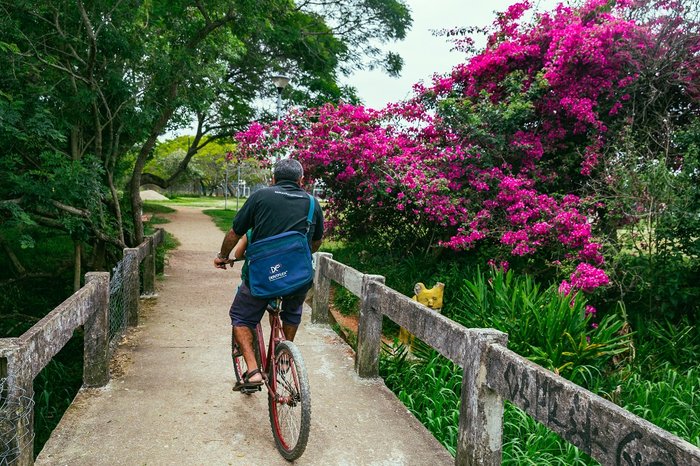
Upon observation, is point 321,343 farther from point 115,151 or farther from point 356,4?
point 356,4

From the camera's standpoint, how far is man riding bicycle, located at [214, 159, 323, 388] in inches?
149

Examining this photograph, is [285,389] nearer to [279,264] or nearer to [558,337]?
[279,264]

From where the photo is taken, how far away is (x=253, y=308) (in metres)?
3.97

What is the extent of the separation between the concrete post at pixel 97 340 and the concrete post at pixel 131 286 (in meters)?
1.64

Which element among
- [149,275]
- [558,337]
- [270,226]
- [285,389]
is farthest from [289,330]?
[149,275]

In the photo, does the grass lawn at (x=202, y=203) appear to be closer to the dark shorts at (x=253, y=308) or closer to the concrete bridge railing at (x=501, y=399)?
the concrete bridge railing at (x=501, y=399)

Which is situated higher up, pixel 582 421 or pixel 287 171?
pixel 287 171

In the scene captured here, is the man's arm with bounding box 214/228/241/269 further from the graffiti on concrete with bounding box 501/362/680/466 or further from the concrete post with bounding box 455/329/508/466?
the graffiti on concrete with bounding box 501/362/680/466

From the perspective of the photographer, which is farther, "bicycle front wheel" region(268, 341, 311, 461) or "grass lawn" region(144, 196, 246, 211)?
"grass lawn" region(144, 196, 246, 211)

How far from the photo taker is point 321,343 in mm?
6254

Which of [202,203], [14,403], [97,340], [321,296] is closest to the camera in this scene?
[14,403]

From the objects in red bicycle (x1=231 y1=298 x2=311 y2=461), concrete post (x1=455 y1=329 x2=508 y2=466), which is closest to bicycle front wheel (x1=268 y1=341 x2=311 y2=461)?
red bicycle (x1=231 y1=298 x2=311 y2=461)

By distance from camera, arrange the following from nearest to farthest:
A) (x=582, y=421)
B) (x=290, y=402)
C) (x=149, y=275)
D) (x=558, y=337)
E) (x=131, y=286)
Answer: (x=582, y=421) → (x=290, y=402) → (x=558, y=337) → (x=131, y=286) → (x=149, y=275)

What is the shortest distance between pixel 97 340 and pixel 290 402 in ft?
6.52
